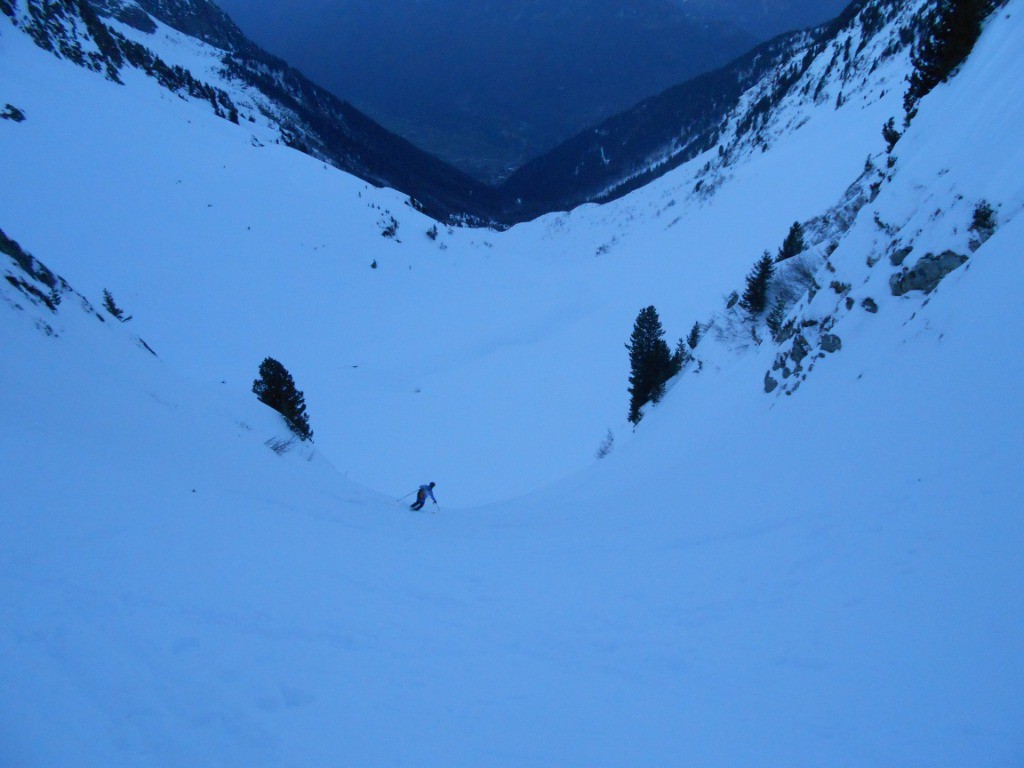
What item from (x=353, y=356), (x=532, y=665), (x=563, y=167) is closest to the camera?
(x=532, y=665)

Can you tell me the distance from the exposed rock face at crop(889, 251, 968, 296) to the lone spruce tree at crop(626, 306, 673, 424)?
11196 mm

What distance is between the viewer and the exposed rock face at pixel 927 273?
8172mm

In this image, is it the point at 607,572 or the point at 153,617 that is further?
the point at 607,572

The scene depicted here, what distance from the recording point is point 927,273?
336 inches

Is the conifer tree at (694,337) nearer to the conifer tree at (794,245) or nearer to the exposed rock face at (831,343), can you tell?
the conifer tree at (794,245)

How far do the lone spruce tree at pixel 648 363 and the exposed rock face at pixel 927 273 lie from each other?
11.2 metres

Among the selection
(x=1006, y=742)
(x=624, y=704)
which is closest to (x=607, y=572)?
(x=624, y=704)

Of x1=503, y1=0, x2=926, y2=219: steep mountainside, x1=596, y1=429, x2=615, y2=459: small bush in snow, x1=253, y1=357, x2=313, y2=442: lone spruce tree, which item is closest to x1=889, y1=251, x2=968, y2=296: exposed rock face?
Result: x1=596, y1=429, x2=615, y2=459: small bush in snow

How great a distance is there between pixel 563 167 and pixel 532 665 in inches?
7700

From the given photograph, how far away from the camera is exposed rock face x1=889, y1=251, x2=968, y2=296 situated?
8.17 meters

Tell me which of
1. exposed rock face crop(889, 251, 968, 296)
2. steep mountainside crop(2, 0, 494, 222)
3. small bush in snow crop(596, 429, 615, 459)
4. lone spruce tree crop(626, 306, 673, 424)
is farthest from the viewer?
steep mountainside crop(2, 0, 494, 222)

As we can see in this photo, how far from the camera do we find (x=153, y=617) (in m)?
4.20

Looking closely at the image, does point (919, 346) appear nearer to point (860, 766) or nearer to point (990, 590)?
point (990, 590)

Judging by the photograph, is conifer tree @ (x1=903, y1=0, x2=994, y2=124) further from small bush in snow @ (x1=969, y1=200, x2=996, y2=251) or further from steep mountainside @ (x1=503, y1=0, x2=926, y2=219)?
steep mountainside @ (x1=503, y1=0, x2=926, y2=219)
